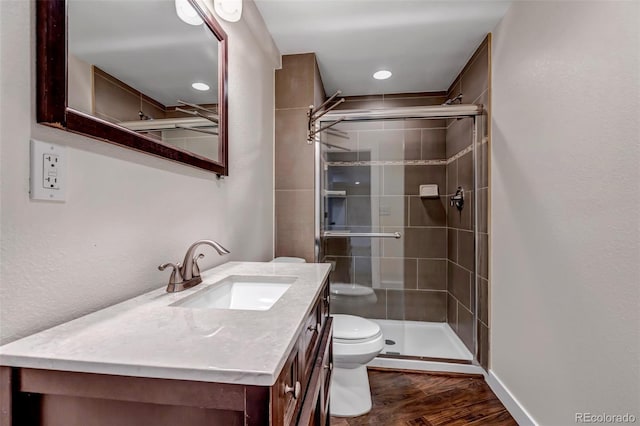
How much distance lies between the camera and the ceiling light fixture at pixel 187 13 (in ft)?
3.55

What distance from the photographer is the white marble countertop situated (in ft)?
1.53

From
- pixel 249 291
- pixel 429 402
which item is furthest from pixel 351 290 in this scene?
pixel 249 291

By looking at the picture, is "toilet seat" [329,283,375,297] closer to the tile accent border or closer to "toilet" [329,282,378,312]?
"toilet" [329,282,378,312]

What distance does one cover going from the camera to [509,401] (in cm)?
170

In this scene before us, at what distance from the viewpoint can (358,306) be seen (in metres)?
2.75

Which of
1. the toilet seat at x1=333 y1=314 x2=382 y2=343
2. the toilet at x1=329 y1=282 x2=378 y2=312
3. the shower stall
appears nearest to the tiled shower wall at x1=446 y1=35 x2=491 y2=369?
the shower stall

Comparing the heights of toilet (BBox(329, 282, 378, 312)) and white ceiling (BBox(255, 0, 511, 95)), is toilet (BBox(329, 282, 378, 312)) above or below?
below

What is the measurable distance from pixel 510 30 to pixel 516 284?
1.46 meters

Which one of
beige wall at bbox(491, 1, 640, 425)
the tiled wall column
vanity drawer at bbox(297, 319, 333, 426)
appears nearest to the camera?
vanity drawer at bbox(297, 319, 333, 426)

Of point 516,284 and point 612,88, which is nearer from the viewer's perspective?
point 612,88

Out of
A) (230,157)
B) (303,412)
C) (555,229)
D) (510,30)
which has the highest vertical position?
(510,30)

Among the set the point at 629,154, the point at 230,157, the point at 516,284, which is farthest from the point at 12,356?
the point at 516,284

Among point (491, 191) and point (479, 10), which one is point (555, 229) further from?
point (479, 10)

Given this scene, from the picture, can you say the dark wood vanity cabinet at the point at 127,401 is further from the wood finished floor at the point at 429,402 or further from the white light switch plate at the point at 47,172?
the wood finished floor at the point at 429,402
